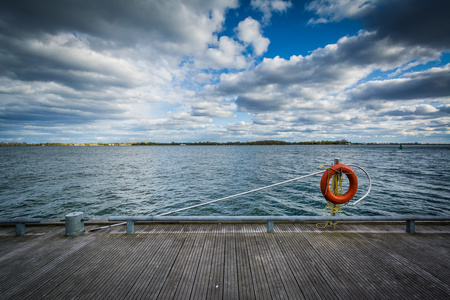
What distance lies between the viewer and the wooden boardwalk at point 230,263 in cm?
285

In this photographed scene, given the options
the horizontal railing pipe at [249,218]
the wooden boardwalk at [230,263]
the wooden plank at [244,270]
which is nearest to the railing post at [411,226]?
the wooden boardwalk at [230,263]

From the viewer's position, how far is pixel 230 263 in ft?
11.4

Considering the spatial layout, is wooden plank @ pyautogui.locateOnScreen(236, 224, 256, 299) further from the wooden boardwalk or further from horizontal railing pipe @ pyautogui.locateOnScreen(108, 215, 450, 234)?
horizontal railing pipe @ pyautogui.locateOnScreen(108, 215, 450, 234)

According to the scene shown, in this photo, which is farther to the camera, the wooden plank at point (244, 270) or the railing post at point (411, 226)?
the railing post at point (411, 226)

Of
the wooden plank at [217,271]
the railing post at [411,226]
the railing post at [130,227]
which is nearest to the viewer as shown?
the wooden plank at [217,271]

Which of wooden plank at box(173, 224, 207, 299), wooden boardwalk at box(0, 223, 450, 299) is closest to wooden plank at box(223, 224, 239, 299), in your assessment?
wooden boardwalk at box(0, 223, 450, 299)

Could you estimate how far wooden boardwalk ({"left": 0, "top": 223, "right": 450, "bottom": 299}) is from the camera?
2.85 meters

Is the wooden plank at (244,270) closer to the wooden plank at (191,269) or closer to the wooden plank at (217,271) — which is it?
the wooden plank at (217,271)

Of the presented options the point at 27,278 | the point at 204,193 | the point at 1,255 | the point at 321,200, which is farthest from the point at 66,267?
the point at 321,200

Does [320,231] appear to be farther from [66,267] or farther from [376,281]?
[66,267]

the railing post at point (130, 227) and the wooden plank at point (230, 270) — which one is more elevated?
the railing post at point (130, 227)

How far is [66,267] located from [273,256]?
3765 millimetres

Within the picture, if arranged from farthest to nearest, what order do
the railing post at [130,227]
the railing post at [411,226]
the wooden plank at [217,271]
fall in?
1. the railing post at [130,227]
2. the railing post at [411,226]
3. the wooden plank at [217,271]

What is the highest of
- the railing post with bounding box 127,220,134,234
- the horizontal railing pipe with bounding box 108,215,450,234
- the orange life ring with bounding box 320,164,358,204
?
the orange life ring with bounding box 320,164,358,204
